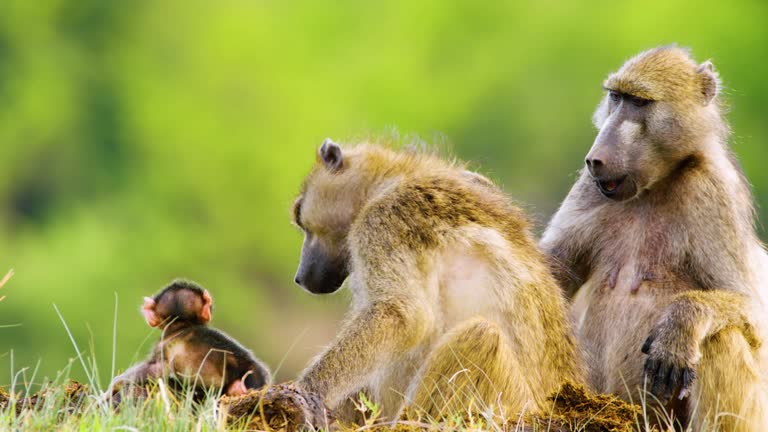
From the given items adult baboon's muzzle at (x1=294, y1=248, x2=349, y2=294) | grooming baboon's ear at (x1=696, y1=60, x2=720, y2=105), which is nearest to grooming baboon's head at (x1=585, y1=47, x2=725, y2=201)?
grooming baboon's ear at (x1=696, y1=60, x2=720, y2=105)

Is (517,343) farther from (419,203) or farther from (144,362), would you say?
(144,362)

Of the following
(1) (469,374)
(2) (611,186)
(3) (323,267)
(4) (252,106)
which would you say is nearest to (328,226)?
(3) (323,267)

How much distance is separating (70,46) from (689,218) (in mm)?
20663

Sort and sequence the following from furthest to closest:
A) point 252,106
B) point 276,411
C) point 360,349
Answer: point 252,106
point 360,349
point 276,411

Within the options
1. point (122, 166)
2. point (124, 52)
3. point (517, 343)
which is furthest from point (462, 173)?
point (124, 52)

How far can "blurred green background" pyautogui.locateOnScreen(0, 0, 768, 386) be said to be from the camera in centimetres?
1975

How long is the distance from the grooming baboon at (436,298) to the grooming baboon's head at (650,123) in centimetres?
47

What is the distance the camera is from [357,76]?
22.3m

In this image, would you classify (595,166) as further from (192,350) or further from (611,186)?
(192,350)

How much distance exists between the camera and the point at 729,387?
5039 mm

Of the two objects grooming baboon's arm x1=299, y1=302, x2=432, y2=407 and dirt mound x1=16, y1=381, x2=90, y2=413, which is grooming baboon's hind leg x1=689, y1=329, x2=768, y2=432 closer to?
grooming baboon's arm x1=299, y1=302, x2=432, y2=407

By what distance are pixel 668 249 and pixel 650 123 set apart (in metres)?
0.56

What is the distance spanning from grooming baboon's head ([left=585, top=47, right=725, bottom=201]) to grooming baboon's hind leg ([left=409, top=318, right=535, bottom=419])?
1.11 meters

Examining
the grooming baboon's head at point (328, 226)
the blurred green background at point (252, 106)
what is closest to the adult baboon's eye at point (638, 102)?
the grooming baboon's head at point (328, 226)
